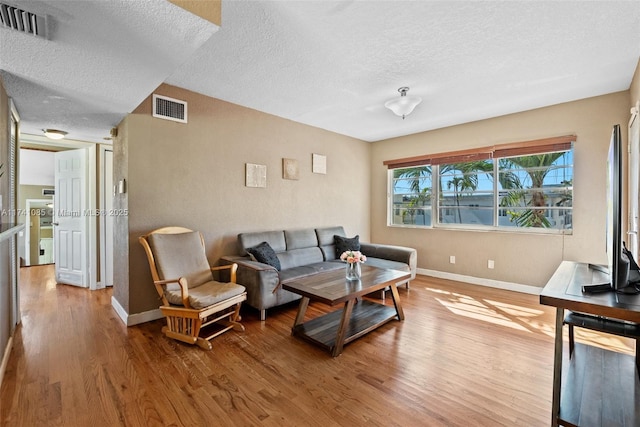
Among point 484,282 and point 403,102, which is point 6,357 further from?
point 484,282

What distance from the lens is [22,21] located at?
1510mm

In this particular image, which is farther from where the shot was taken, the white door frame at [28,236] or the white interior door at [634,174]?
the white door frame at [28,236]

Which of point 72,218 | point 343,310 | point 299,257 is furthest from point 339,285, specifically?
point 72,218

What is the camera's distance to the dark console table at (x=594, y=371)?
132 centimetres

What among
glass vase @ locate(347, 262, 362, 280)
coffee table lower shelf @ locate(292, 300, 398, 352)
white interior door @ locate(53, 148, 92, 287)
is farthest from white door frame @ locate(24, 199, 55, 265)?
glass vase @ locate(347, 262, 362, 280)

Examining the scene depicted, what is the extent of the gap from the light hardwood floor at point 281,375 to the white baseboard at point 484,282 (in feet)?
2.78

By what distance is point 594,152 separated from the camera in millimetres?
3533

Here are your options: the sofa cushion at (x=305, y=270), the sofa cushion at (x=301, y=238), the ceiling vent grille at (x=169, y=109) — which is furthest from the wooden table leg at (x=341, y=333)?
the ceiling vent grille at (x=169, y=109)

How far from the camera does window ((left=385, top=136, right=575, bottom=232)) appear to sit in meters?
3.86

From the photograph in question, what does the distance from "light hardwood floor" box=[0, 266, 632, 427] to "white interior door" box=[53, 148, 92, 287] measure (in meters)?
1.33

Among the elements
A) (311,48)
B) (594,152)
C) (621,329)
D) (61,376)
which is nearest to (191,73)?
(311,48)

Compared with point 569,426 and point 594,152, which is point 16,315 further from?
point 594,152

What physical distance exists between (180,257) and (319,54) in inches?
94.8

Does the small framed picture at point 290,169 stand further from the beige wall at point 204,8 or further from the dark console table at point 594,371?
the dark console table at point 594,371
